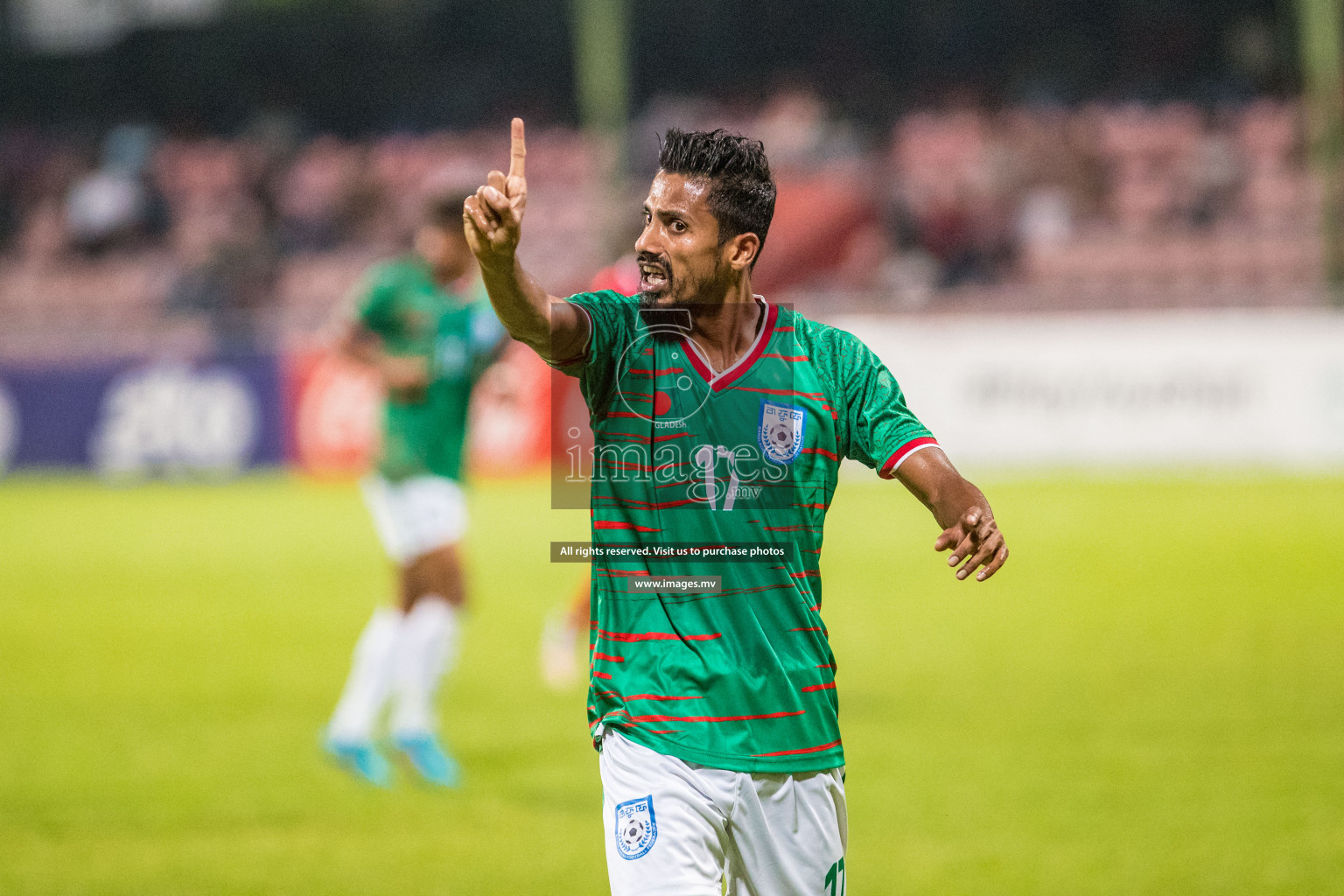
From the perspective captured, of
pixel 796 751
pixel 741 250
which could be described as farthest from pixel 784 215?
pixel 796 751

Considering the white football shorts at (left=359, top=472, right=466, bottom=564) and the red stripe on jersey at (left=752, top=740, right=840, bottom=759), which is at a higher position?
the white football shorts at (left=359, top=472, right=466, bottom=564)

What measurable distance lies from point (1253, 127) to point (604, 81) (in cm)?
952

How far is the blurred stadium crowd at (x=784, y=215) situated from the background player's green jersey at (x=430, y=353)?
481 inches

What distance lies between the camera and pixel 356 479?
20094 mm

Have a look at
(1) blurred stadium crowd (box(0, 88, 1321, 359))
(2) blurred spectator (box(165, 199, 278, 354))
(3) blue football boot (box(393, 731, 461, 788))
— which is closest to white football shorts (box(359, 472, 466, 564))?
(3) blue football boot (box(393, 731, 461, 788))

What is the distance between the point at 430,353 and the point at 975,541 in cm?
460

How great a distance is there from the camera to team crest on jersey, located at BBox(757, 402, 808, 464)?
3291mm

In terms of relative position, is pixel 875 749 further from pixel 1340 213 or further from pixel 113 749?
pixel 1340 213

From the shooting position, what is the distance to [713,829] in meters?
3.20

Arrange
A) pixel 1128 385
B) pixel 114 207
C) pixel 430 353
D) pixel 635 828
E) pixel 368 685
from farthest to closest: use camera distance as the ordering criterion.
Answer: pixel 114 207, pixel 1128 385, pixel 430 353, pixel 368 685, pixel 635 828

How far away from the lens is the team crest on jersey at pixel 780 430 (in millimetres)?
3291

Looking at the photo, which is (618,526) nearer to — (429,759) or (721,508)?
(721,508)

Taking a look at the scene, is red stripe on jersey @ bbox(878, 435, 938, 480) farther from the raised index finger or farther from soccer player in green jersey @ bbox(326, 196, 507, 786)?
soccer player in green jersey @ bbox(326, 196, 507, 786)

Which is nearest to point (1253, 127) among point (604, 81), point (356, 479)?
point (604, 81)
